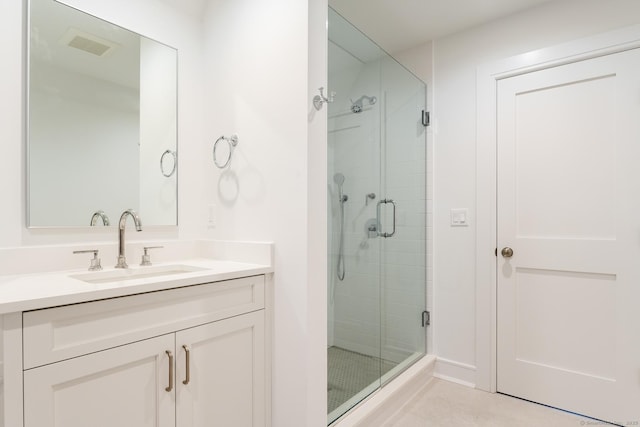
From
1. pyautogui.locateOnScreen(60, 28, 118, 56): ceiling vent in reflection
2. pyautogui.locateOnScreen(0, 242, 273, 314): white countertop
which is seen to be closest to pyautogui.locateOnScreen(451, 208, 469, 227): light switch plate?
pyautogui.locateOnScreen(0, 242, 273, 314): white countertop

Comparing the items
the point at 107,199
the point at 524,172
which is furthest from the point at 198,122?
the point at 524,172

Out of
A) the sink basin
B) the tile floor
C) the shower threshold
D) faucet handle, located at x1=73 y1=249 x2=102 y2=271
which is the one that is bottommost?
the tile floor

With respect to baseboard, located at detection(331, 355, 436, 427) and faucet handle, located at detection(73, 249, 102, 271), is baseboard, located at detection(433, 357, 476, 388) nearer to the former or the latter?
baseboard, located at detection(331, 355, 436, 427)

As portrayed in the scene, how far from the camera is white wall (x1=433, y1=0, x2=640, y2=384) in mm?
2170

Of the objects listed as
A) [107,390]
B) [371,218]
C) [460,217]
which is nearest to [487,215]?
[460,217]

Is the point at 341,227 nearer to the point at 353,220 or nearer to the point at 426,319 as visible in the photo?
the point at 353,220

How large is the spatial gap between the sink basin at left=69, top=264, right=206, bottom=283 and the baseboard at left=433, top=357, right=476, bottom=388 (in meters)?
1.86

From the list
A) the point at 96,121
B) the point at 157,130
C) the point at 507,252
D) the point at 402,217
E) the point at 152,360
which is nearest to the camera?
the point at 152,360

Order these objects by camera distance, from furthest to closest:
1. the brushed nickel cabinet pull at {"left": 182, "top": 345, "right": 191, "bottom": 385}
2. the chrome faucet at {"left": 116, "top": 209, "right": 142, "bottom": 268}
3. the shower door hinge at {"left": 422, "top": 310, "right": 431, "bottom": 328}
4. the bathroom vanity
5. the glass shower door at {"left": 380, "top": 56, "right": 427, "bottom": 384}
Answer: the shower door hinge at {"left": 422, "top": 310, "right": 431, "bottom": 328}
the glass shower door at {"left": 380, "top": 56, "right": 427, "bottom": 384}
the chrome faucet at {"left": 116, "top": 209, "right": 142, "bottom": 268}
the brushed nickel cabinet pull at {"left": 182, "top": 345, "right": 191, "bottom": 385}
the bathroom vanity

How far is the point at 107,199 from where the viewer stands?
1551mm

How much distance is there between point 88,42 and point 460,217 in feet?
7.65

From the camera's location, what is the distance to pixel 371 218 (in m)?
2.04

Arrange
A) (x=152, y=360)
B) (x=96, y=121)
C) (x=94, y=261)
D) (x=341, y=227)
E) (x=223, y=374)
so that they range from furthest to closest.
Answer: (x=341, y=227)
(x=96, y=121)
(x=94, y=261)
(x=223, y=374)
(x=152, y=360)

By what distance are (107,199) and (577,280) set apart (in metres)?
2.56
